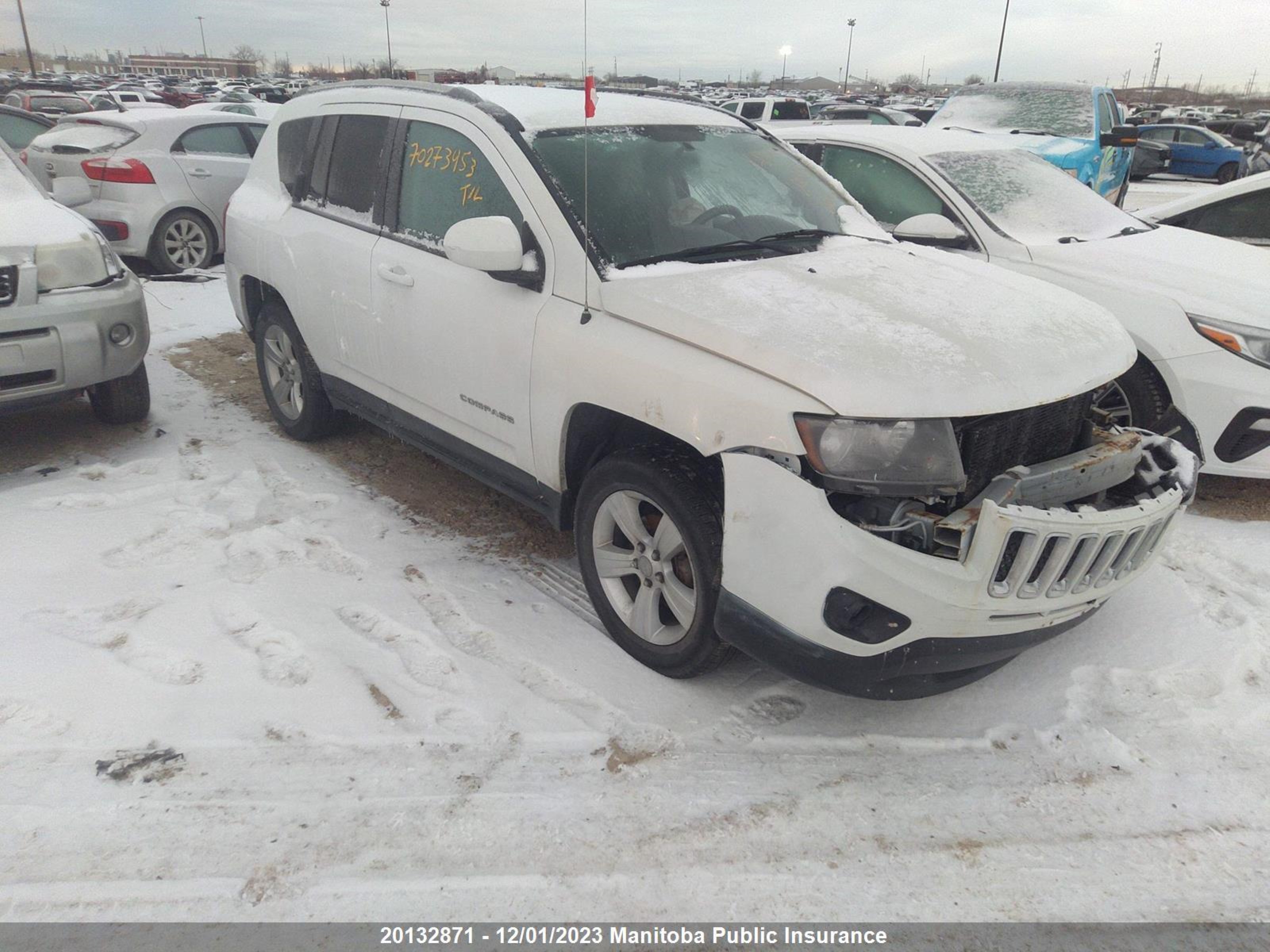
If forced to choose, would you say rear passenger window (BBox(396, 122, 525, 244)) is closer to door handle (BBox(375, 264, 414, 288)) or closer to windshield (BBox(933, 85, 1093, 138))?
door handle (BBox(375, 264, 414, 288))

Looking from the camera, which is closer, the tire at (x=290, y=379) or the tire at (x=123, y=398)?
the tire at (x=290, y=379)

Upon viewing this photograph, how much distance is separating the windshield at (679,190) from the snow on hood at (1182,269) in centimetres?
160

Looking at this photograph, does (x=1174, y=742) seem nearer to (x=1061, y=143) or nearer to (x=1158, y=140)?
(x=1061, y=143)

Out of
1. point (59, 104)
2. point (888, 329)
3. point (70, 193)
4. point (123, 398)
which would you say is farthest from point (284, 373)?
point (59, 104)

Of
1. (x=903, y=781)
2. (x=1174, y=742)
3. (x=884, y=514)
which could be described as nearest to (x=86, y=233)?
(x=884, y=514)

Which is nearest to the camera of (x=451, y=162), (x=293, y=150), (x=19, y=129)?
(x=451, y=162)

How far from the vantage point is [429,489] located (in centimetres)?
452

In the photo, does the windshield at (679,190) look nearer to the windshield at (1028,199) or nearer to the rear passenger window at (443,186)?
the rear passenger window at (443,186)

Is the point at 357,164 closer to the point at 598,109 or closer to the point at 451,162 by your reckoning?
the point at 451,162

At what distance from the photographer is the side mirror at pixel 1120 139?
895 centimetres

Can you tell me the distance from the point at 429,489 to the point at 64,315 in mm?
1956

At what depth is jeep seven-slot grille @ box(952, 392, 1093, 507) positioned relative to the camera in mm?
2520

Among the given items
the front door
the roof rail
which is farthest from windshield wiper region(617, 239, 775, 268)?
the roof rail

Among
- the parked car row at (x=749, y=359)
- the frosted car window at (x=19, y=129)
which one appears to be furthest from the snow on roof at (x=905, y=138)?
the frosted car window at (x=19, y=129)
